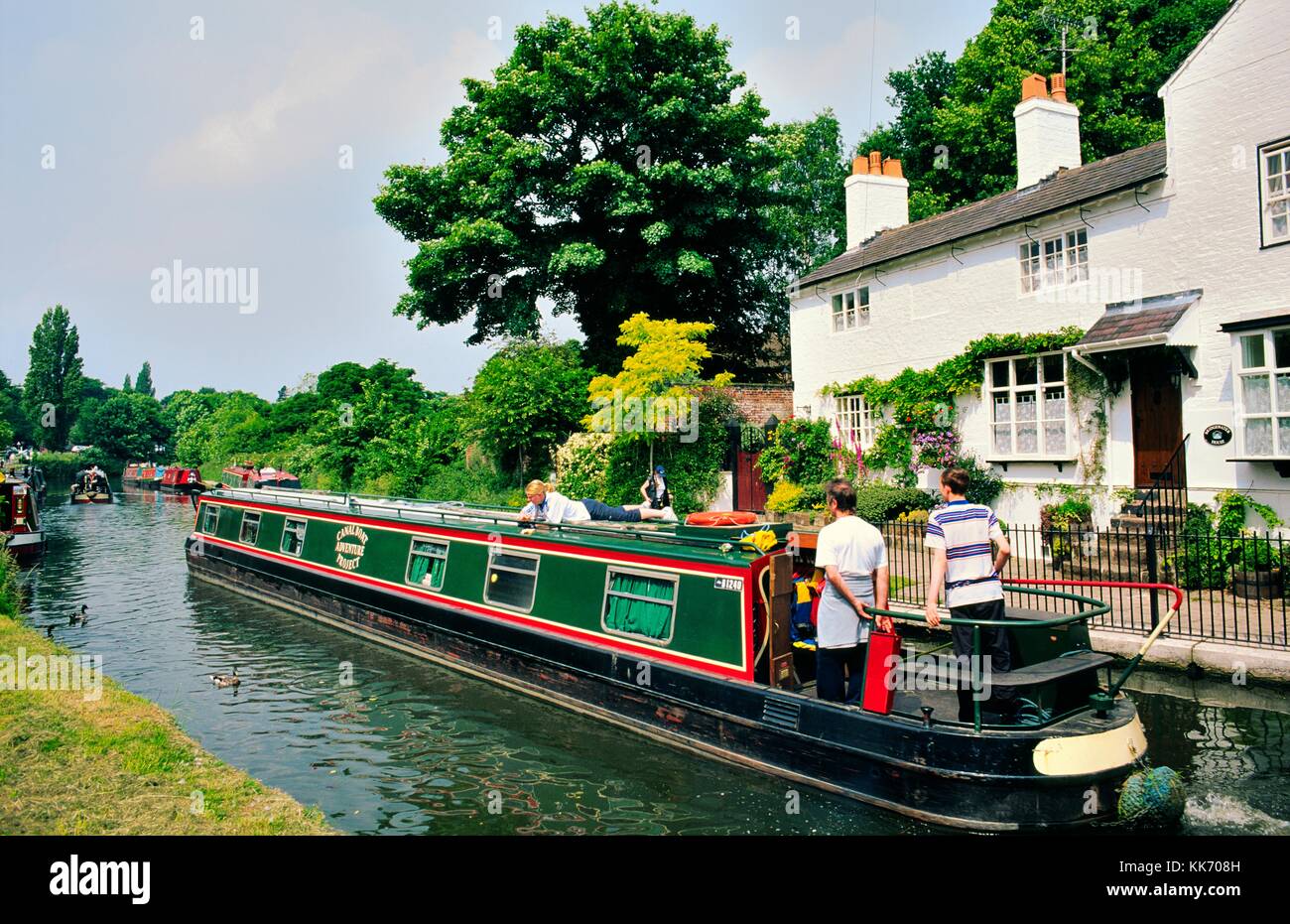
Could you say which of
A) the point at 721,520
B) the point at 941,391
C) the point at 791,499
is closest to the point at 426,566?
the point at 721,520

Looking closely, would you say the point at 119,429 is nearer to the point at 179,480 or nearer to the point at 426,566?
the point at 179,480

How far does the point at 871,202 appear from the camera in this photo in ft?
68.3

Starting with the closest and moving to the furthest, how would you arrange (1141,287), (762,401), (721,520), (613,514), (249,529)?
(721,520) → (613,514) → (1141,287) → (249,529) → (762,401)

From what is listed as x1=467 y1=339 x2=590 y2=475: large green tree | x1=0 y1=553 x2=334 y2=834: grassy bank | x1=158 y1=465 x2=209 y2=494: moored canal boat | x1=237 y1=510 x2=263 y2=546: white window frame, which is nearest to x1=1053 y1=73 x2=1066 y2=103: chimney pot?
x1=467 y1=339 x2=590 y2=475: large green tree

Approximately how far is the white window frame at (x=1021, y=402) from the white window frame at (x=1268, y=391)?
103 inches

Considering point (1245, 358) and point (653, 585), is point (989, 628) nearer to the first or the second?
point (653, 585)

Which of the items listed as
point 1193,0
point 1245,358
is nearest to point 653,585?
point 1245,358

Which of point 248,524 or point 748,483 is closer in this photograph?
point 248,524

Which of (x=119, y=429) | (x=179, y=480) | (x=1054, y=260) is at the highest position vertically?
(x=119, y=429)

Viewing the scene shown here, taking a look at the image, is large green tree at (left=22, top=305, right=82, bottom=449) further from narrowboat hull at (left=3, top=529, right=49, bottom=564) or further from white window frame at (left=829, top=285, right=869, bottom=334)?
white window frame at (left=829, top=285, right=869, bottom=334)

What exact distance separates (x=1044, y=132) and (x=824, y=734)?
14745mm

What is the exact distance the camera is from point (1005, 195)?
16922 millimetres
